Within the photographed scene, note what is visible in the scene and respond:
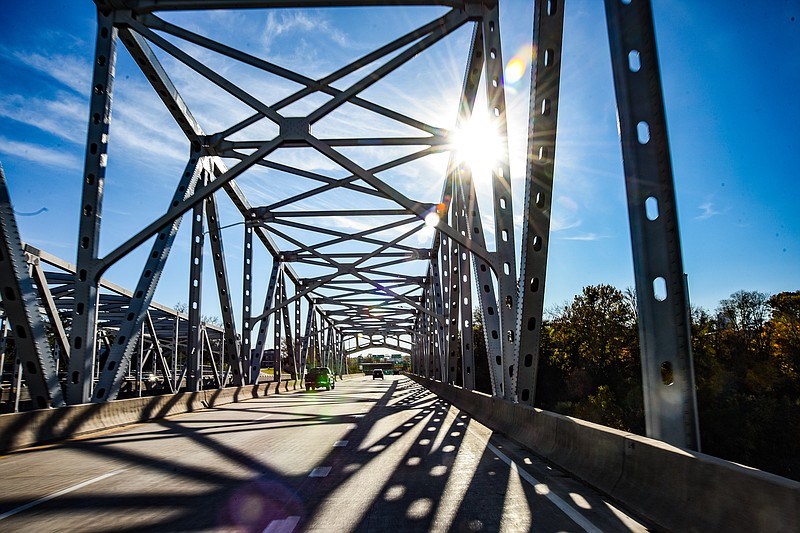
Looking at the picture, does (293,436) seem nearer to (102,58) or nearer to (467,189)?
(467,189)

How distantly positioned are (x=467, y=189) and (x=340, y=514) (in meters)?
13.7

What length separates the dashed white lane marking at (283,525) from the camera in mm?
4668

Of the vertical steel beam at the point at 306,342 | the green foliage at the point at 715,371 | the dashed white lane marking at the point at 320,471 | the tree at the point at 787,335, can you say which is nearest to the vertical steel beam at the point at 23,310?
the dashed white lane marking at the point at 320,471

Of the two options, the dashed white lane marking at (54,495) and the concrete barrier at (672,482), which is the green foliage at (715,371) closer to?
the concrete barrier at (672,482)

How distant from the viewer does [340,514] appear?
5.19 meters

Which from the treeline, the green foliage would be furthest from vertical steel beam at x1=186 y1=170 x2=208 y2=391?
the green foliage

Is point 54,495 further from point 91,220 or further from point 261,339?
point 261,339

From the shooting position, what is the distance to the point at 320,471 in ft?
24.6

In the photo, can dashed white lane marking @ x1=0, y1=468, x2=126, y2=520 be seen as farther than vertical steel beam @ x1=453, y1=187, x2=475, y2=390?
No

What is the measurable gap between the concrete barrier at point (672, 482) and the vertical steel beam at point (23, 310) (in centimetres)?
871

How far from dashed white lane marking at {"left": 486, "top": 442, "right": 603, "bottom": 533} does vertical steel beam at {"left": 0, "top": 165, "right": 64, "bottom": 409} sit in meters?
8.10

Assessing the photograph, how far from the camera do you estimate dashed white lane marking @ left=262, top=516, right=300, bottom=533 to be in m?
4.67

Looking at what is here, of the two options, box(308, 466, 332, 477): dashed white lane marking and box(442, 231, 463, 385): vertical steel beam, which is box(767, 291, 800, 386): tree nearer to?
box(442, 231, 463, 385): vertical steel beam

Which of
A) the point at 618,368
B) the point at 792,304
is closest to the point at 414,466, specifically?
the point at 792,304
